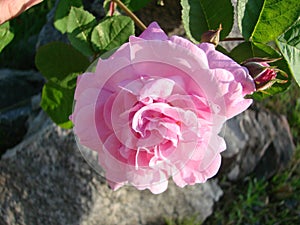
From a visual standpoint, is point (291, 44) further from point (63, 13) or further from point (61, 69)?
point (63, 13)

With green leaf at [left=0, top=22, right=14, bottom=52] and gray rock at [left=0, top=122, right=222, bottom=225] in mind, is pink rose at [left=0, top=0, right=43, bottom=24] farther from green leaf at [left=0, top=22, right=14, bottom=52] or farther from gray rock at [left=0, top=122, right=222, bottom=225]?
gray rock at [left=0, top=122, right=222, bottom=225]

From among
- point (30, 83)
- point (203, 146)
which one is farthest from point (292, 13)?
point (30, 83)

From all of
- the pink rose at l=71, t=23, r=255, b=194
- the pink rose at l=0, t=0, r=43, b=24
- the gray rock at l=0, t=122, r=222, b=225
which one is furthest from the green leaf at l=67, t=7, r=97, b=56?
the gray rock at l=0, t=122, r=222, b=225

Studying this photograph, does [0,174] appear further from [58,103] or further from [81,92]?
[81,92]

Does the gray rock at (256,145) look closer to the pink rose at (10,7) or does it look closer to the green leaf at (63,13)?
the green leaf at (63,13)

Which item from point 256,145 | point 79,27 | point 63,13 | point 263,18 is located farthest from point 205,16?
point 256,145

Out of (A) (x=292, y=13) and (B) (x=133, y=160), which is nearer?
(B) (x=133, y=160)
